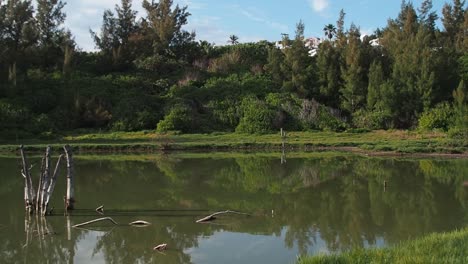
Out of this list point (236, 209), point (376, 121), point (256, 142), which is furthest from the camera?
point (376, 121)

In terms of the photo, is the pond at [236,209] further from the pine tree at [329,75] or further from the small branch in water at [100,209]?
the pine tree at [329,75]

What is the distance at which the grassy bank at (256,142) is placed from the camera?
29.4 metres

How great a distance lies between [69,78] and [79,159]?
1737 centimetres

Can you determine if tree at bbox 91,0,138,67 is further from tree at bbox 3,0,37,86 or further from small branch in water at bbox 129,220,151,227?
small branch in water at bbox 129,220,151,227

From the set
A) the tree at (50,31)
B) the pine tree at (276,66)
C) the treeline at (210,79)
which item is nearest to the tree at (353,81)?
the treeline at (210,79)

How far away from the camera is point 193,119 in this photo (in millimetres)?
38719

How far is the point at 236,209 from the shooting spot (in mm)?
13516

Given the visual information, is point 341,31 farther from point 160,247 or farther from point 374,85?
point 160,247

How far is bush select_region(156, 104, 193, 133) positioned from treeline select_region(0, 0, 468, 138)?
0.08m

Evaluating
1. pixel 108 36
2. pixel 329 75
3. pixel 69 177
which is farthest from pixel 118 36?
pixel 69 177

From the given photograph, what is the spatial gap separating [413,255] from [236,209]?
705cm

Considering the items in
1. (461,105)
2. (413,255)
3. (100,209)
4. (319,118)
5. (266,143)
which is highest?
(461,105)

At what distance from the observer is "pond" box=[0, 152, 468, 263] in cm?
955

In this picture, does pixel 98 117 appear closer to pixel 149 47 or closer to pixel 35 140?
pixel 35 140
